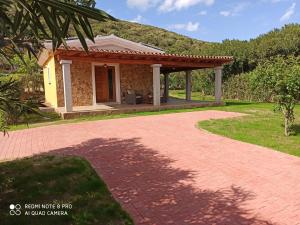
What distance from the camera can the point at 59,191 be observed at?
5.13m

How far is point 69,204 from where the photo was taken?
4570 millimetres

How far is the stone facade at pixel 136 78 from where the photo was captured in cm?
1919

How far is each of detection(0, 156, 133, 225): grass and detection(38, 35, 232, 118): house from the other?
887cm

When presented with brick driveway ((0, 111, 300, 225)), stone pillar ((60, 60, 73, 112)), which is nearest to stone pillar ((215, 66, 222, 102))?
brick driveway ((0, 111, 300, 225))

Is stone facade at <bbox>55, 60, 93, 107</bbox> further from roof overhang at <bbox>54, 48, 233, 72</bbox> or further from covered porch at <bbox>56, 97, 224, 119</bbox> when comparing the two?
roof overhang at <bbox>54, 48, 233, 72</bbox>

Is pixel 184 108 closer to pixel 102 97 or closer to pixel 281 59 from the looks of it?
pixel 102 97

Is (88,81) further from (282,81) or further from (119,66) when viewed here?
(282,81)

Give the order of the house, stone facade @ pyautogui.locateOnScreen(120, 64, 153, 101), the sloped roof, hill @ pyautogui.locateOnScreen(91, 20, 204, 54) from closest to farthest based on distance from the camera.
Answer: the house
the sloped roof
stone facade @ pyautogui.locateOnScreen(120, 64, 153, 101)
hill @ pyautogui.locateOnScreen(91, 20, 204, 54)

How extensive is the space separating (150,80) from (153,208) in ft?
53.4

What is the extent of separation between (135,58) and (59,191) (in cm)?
1261

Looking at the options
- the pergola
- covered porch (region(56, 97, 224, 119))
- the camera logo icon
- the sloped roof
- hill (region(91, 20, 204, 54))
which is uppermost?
hill (region(91, 20, 204, 54))

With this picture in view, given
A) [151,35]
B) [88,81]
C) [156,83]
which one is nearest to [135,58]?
[156,83]

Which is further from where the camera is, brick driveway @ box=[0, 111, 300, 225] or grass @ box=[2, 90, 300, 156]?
grass @ box=[2, 90, 300, 156]

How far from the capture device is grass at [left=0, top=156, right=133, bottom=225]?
4.15 m
